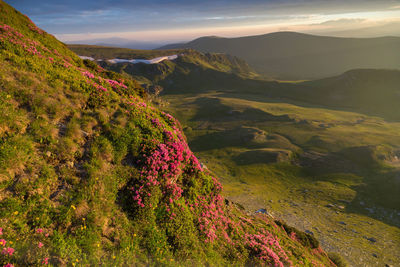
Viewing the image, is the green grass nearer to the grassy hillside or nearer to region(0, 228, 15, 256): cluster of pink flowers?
the grassy hillside

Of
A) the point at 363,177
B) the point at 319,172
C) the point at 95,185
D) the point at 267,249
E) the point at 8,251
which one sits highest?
the point at 95,185

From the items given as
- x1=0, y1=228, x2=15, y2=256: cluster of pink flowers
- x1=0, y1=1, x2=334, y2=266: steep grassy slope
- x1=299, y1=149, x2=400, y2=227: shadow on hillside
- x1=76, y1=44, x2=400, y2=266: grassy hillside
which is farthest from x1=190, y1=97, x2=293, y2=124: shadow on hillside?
x1=0, y1=228, x2=15, y2=256: cluster of pink flowers

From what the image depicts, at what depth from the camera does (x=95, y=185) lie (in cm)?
1062

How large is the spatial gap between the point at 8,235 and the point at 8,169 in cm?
286

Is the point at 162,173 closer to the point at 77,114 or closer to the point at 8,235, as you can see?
the point at 77,114

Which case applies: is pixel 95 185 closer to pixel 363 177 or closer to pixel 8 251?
pixel 8 251

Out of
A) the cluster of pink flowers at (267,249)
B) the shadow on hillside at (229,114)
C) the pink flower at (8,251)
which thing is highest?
the pink flower at (8,251)

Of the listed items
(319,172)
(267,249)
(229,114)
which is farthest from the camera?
(229,114)

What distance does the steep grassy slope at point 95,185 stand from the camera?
27.4 ft

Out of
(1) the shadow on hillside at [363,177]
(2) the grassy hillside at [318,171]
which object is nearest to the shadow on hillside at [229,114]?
(2) the grassy hillside at [318,171]

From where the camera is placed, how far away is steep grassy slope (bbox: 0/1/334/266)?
8.34 m

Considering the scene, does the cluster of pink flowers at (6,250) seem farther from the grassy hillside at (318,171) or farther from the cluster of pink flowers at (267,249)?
the grassy hillside at (318,171)

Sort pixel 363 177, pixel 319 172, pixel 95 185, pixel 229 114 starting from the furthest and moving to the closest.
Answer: pixel 229 114 → pixel 319 172 → pixel 363 177 → pixel 95 185

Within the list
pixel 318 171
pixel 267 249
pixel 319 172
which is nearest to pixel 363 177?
pixel 319 172
